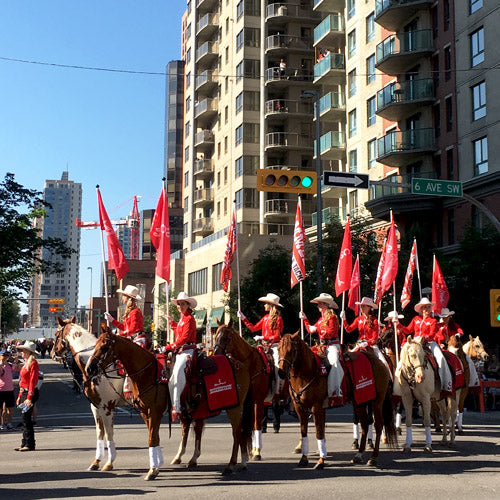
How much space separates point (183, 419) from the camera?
1341 cm

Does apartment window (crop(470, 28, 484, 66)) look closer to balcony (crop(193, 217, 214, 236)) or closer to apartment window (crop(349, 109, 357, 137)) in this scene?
apartment window (crop(349, 109, 357, 137))

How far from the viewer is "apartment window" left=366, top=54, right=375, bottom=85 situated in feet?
163

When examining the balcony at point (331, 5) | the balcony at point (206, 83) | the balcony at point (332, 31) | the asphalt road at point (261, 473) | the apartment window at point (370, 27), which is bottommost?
the asphalt road at point (261, 473)

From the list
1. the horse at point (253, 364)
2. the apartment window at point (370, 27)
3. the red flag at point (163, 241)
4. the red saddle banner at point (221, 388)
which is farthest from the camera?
the apartment window at point (370, 27)

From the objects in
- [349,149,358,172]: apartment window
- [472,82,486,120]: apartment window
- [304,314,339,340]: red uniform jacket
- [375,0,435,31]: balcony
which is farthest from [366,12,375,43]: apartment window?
[304,314,339,340]: red uniform jacket

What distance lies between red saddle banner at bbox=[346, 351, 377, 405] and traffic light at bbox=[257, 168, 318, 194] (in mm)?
6562

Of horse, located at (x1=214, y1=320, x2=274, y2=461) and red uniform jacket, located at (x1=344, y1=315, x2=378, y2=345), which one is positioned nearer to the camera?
horse, located at (x1=214, y1=320, x2=274, y2=461)

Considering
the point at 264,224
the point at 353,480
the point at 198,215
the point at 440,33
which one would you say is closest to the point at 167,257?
the point at 353,480

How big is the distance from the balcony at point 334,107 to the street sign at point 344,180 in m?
34.1

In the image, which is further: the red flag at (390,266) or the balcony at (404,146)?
the balcony at (404,146)

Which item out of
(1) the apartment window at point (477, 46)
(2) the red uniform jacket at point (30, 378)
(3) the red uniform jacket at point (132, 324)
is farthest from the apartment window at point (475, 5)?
(3) the red uniform jacket at point (132, 324)

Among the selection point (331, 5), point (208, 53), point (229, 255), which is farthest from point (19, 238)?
point (208, 53)

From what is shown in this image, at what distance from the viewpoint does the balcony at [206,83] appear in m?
73.8

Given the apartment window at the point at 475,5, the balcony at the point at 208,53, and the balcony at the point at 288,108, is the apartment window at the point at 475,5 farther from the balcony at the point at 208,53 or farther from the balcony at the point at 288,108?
the balcony at the point at 208,53
